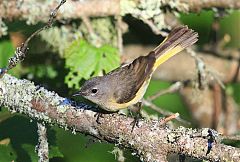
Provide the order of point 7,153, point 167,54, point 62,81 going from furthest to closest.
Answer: point 62,81, point 167,54, point 7,153

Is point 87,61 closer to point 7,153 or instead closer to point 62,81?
point 62,81

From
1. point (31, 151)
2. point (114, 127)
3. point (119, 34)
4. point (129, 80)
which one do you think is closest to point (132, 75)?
point (129, 80)

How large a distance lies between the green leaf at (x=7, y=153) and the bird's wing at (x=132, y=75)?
2.53 feet

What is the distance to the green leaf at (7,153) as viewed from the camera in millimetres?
3520

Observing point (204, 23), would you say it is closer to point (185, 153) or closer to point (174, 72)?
Answer: point (174, 72)

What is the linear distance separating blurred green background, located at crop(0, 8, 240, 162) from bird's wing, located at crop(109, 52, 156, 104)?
33 cm

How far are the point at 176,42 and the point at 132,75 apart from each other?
397 millimetres

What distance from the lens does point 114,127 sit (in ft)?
10.1

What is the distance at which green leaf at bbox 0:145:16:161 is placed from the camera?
3.52 metres

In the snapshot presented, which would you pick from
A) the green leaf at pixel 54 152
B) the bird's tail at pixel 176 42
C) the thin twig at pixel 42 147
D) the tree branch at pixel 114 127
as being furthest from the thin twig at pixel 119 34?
the thin twig at pixel 42 147

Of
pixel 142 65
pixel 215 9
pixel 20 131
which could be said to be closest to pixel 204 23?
pixel 215 9

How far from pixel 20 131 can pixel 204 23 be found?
2.35 metres

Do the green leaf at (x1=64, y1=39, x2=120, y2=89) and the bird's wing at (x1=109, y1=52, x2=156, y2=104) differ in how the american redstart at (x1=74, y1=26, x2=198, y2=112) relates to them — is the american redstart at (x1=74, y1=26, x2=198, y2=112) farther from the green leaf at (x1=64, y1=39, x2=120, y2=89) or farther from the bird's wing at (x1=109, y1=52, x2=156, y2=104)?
the green leaf at (x1=64, y1=39, x2=120, y2=89)

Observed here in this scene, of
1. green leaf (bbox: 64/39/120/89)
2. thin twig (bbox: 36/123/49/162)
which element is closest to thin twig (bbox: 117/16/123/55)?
green leaf (bbox: 64/39/120/89)
